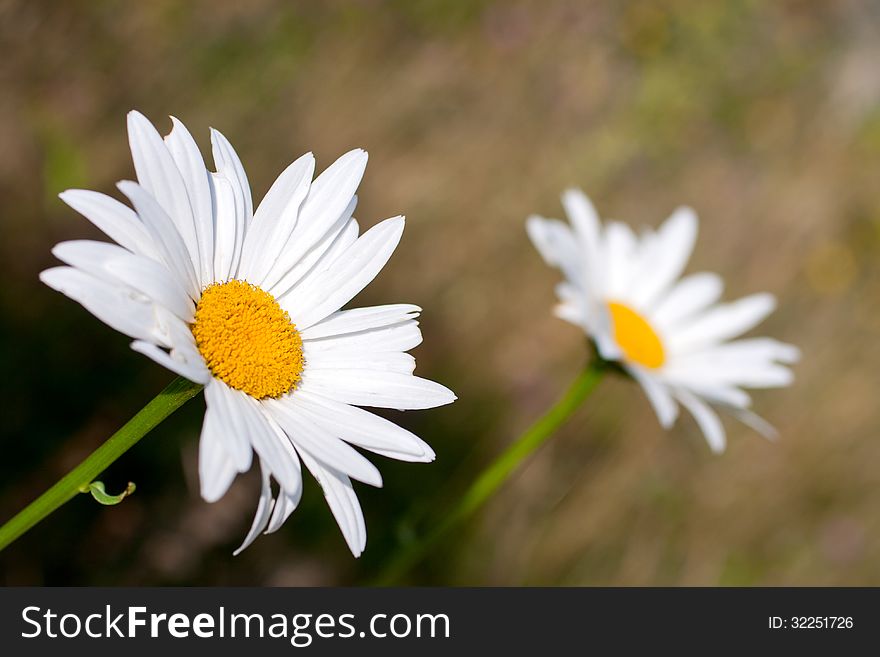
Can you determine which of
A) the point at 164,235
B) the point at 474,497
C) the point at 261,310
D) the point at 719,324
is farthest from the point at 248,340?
the point at 719,324

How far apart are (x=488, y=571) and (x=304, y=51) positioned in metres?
2.12

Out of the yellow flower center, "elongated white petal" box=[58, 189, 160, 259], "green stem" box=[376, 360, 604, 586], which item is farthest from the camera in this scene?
the yellow flower center

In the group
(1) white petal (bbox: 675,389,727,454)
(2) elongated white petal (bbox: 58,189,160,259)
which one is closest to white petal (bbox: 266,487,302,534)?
(2) elongated white petal (bbox: 58,189,160,259)

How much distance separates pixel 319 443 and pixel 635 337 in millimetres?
1333

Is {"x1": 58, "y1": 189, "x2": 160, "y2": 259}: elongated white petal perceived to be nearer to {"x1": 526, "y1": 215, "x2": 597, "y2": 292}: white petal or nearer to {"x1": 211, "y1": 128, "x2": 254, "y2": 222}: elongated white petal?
{"x1": 211, "y1": 128, "x2": 254, "y2": 222}: elongated white petal

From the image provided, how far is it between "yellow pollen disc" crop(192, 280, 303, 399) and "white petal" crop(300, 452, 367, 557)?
0.12 meters

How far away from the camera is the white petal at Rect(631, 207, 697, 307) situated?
2.51 metres

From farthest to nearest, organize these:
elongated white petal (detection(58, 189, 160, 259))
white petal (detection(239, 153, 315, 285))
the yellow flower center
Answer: the yellow flower center < white petal (detection(239, 153, 315, 285)) < elongated white petal (detection(58, 189, 160, 259))

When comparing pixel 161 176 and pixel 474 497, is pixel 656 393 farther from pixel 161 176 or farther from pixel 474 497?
pixel 161 176

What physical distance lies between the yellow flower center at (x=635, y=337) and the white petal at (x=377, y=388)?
963 mm

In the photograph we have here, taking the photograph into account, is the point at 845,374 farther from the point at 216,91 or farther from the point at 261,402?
the point at 261,402

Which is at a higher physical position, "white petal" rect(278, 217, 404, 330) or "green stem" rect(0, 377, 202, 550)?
"white petal" rect(278, 217, 404, 330)

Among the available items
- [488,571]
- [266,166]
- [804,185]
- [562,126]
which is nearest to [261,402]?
[488,571]

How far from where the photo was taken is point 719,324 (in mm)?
2537
